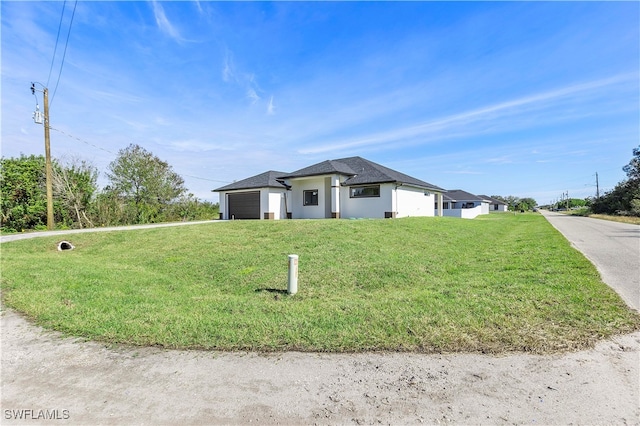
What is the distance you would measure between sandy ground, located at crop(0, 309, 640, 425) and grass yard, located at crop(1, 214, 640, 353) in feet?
0.94

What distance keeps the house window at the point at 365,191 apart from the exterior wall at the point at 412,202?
4.30 ft

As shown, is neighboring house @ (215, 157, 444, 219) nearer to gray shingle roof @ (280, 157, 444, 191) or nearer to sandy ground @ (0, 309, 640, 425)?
gray shingle roof @ (280, 157, 444, 191)

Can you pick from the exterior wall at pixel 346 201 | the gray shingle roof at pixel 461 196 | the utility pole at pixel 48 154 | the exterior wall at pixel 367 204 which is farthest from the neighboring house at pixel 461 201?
the utility pole at pixel 48 154

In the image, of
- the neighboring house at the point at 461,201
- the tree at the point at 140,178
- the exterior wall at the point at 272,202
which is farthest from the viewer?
the neighboring house at the point at 461,201

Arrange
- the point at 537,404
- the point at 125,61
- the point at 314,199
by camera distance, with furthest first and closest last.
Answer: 1. the point at 314,199
2. the point at 125,61
3. the point at 537,404

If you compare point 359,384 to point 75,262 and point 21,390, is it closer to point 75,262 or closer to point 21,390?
point 21,390

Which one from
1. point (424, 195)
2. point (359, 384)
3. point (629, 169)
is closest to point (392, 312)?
point (359, 384)

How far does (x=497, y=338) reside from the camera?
3664 mm

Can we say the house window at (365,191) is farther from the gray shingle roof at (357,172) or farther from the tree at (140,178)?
the tree at (140,178)

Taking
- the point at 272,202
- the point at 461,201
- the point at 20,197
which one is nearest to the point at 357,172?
the point at 272,202

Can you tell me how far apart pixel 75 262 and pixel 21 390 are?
7.36m

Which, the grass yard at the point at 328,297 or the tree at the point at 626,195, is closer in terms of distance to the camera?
the grass yard at the point at 328,297

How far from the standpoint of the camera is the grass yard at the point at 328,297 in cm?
377

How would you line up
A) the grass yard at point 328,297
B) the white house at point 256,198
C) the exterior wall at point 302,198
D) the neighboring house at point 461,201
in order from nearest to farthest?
the grass yard at point 328,297
the exterior wall at point 302,198
the white house at point 256,198
the neighboring house at point 461,201
